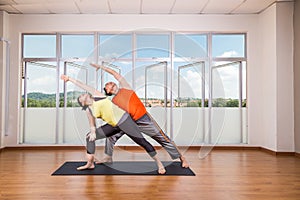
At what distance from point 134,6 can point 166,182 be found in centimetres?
372

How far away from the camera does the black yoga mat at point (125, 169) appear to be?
4.21m

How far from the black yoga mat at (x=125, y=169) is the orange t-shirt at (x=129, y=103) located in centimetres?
70

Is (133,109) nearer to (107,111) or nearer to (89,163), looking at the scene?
(107,111)

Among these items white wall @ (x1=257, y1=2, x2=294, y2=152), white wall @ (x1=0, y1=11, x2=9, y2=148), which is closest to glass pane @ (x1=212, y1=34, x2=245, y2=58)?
white wall @ (x1=257, y1=2, x2=294, y2=152)

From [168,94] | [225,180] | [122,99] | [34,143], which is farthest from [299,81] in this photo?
[34,143]

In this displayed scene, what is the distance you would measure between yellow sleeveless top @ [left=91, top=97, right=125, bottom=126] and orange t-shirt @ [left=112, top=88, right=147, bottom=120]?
0.06 metres

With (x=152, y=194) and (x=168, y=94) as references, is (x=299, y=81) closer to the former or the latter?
(x=168, y=94)

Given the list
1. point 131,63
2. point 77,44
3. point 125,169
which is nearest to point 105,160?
point 125,169

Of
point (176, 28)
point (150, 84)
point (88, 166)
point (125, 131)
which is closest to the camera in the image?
point (125, 131)

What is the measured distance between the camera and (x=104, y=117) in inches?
165

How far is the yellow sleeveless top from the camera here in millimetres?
4105

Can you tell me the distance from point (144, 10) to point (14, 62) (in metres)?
2.76

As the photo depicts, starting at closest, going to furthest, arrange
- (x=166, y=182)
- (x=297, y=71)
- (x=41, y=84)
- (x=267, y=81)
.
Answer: (x=166, y=182) → (x=297, y=71) → (x=267, y=81) → (x=41, y=84)

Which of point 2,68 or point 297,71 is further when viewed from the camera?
point 2,68
